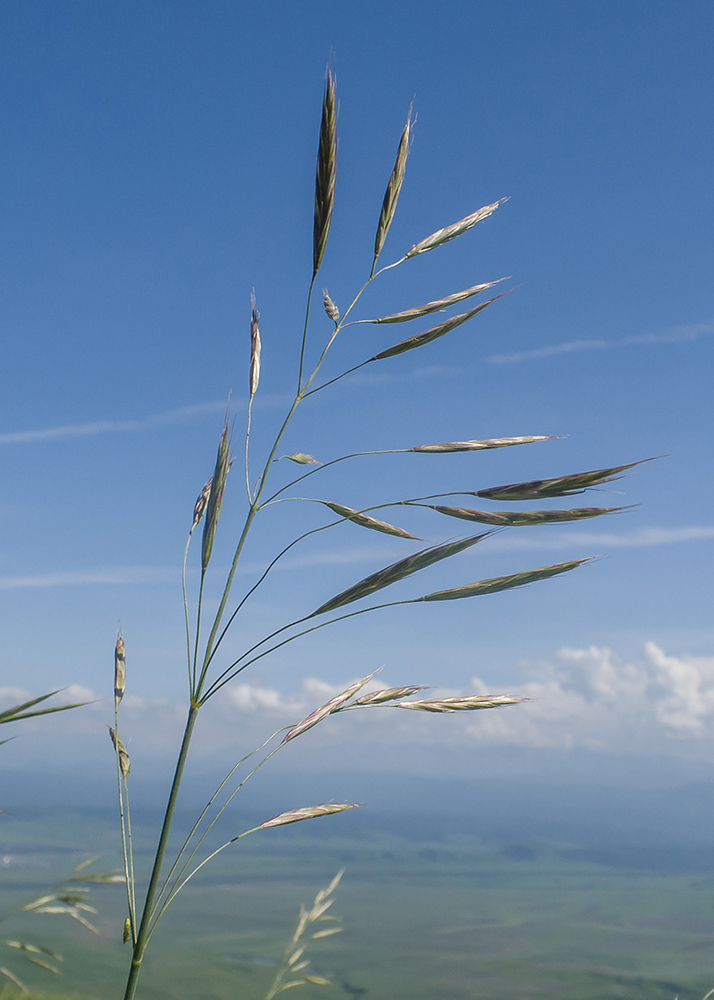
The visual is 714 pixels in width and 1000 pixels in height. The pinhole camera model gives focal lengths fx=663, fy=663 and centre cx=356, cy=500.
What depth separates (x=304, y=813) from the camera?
1.09 m

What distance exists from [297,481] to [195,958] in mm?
27586

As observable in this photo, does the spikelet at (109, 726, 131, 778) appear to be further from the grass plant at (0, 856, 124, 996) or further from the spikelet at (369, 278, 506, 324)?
the spikelet at (369, 278, 506, 324)

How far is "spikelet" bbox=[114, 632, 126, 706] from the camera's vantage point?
1262 millimetres

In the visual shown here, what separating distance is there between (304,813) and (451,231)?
105 cm

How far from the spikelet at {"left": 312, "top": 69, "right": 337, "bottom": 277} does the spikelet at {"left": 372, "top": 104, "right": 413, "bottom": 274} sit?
106 millimetres

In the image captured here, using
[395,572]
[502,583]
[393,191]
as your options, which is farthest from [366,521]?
[393,191]

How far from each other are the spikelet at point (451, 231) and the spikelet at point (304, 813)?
38.1 inches

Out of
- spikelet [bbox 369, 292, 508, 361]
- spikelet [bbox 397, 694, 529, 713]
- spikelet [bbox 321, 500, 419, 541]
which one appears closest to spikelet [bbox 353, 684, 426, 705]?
spikelet [bbox 397, 694, 529, 713]

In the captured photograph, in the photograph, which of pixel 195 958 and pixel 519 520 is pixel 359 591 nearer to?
pixel 519 520

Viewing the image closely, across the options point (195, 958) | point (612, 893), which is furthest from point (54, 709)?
point (612, 893)

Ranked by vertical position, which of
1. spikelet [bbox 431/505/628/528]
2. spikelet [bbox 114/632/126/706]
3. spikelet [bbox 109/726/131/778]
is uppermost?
spikelet [bbox 431/505/628/528]

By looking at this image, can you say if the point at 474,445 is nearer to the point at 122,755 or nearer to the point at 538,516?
the point at 538,516

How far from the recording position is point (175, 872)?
106cm

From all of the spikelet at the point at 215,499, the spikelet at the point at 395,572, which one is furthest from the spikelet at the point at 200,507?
the spikelet at the point at 395,572
